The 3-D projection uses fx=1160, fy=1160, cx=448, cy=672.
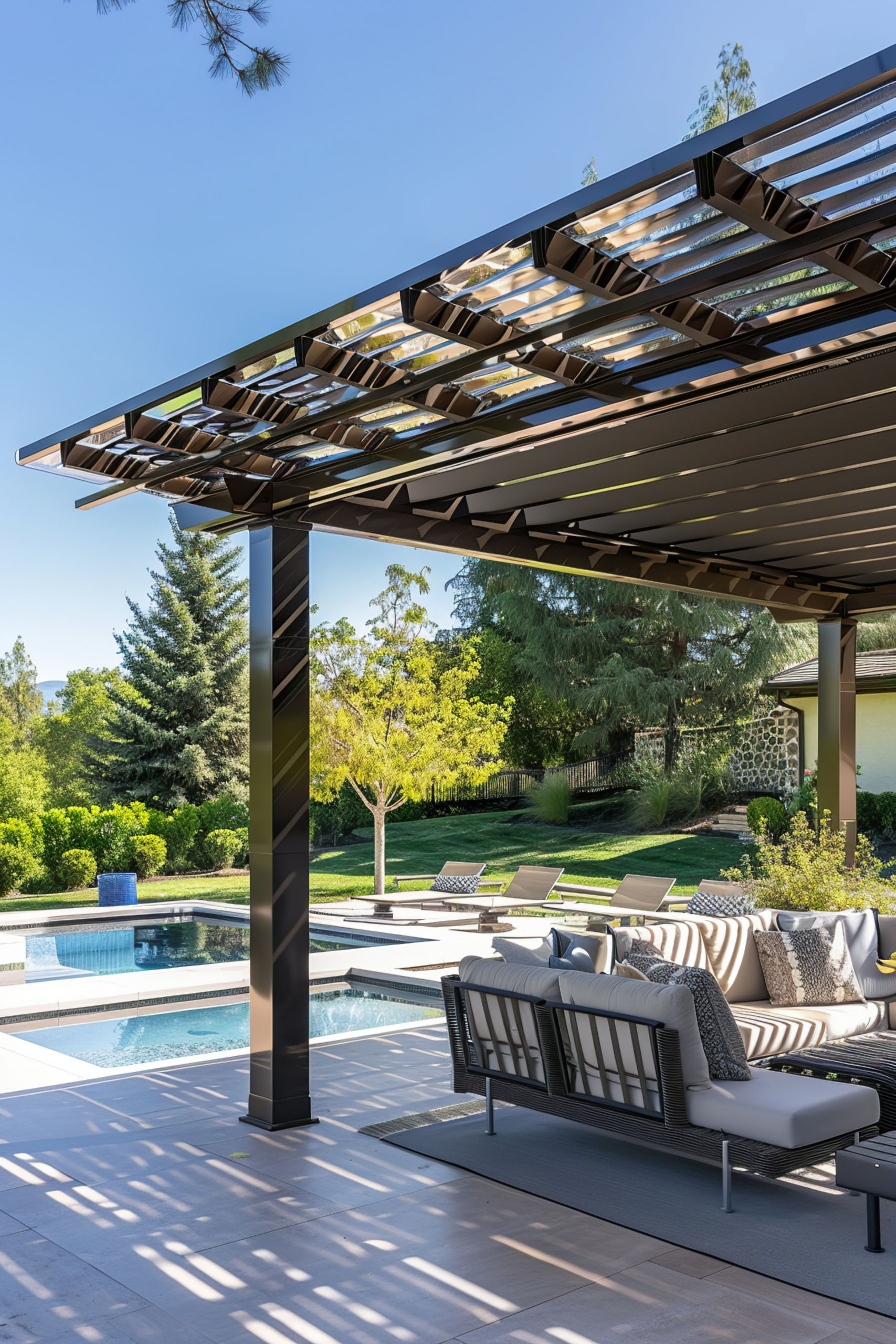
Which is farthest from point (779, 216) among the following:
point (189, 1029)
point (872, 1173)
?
point (189, 1029)

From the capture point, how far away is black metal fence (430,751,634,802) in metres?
27.8

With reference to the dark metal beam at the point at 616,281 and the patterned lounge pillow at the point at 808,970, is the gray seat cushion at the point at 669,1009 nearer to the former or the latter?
the patterned lounge pillow at the point at 808,970

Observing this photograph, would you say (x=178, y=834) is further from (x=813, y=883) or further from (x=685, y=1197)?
(x=685, y=1197)

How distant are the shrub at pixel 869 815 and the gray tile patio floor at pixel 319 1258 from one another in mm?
14882

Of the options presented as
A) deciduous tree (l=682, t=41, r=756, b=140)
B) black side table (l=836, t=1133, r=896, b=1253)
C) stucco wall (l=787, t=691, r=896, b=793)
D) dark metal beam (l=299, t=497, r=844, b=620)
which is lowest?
black side table (l=836, t=1133, r=896, b=1253)

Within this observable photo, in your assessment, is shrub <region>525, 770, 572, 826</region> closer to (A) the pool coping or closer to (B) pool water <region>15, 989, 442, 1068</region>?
(B) pool water <region>15, 989, 442, 1068</region>

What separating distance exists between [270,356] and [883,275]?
7.29ft

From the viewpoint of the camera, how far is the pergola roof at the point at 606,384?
10.8ft

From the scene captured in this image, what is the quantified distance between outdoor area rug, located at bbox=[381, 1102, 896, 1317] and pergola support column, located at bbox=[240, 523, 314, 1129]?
606 millimetres

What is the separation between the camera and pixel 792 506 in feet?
23.4

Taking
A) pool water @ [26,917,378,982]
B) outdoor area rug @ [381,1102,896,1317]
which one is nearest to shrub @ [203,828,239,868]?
pool water @ [26,917,378,982]

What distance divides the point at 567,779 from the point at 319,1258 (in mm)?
23583

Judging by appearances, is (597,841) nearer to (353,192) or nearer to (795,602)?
(795,602)

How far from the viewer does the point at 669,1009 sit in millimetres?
4766
